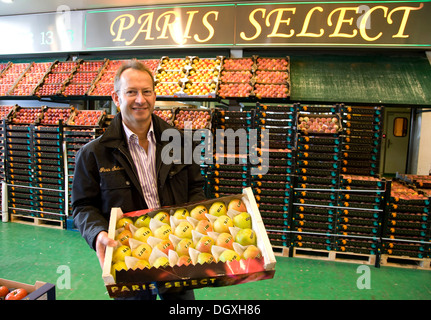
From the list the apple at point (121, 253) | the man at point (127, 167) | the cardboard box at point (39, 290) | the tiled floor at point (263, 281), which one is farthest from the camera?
the tiled floor at point (263, 281)

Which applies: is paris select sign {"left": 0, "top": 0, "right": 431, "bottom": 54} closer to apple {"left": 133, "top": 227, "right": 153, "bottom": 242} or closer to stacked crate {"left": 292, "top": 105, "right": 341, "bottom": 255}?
stacked crate {"left": 292, "top": 105, "right": 341, "bottom": 255}

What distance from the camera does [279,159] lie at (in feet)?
14.7

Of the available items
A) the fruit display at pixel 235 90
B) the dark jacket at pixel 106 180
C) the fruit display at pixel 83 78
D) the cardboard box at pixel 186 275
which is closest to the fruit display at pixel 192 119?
the fruit display at pixel 235 90

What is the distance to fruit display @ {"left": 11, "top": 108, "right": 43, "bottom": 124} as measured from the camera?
18.5 feet

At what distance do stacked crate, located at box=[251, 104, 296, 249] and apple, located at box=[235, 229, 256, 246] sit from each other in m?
3.11

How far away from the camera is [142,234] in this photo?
4.83 feet

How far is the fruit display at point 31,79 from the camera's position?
6.39 m

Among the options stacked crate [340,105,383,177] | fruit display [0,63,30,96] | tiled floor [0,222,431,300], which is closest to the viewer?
tiled floor [0,222,431,300]

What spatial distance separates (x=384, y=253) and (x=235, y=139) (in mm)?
2849

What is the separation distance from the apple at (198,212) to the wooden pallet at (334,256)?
3.31 metres

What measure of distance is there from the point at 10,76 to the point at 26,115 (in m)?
1.95

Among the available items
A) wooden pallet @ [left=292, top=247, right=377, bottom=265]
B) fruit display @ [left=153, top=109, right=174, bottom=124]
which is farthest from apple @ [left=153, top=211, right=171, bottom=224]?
fruit display @ [left=153, top=109, right=174, bottom=124]

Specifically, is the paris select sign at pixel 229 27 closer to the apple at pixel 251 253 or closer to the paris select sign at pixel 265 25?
the paris select sign at pixel 265 25

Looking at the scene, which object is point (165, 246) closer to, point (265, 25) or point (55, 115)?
point (55, 115)
